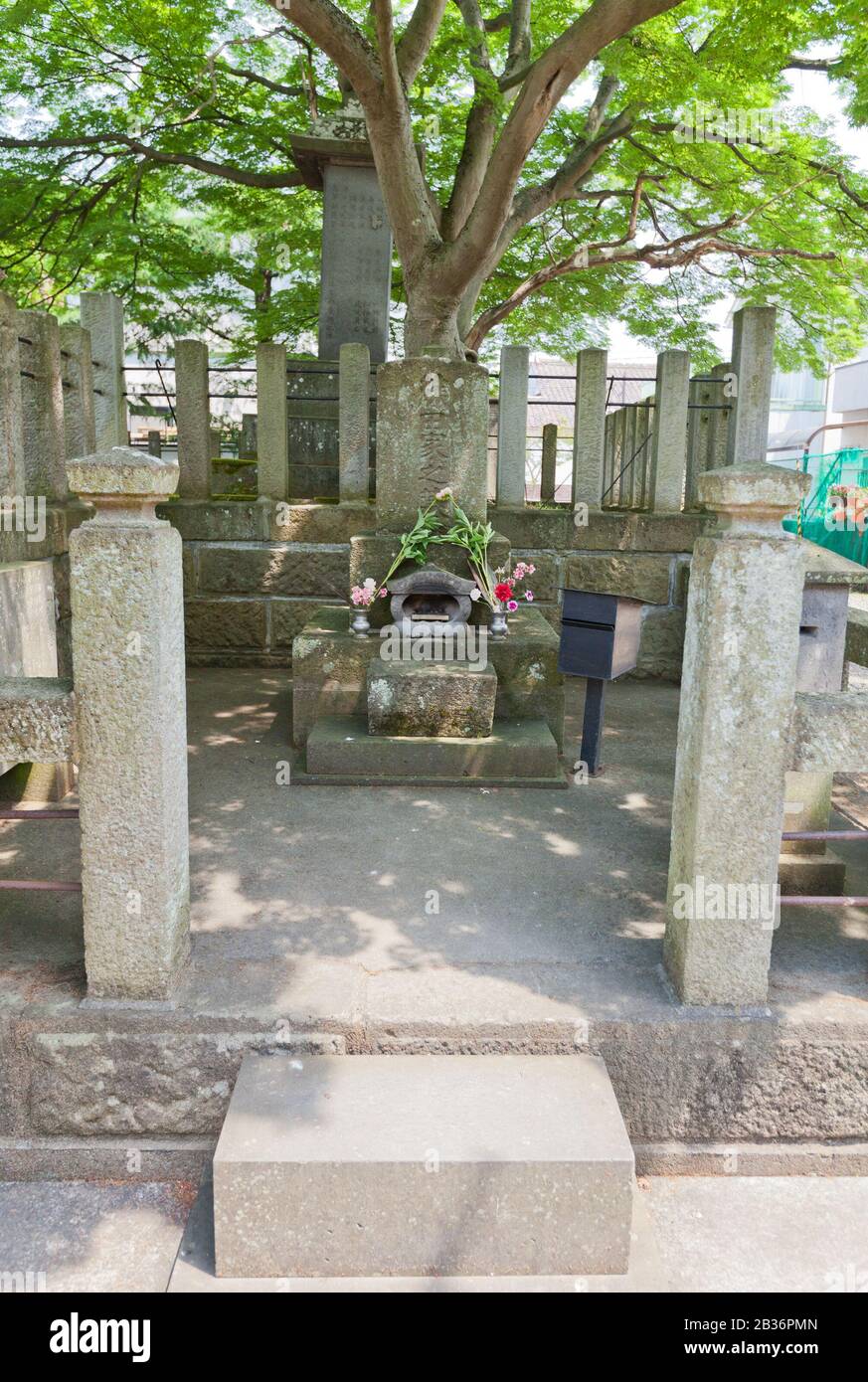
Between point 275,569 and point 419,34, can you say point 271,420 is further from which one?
point 419,34

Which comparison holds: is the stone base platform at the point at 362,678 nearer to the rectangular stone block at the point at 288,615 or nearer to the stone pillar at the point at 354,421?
the rectangular stone block at the point at 288,615

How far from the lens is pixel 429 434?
22.0ft

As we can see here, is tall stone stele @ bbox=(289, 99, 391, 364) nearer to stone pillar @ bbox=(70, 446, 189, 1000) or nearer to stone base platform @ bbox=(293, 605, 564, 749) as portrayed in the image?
stone base platform @ bbox=(293, 605, 564, 749)

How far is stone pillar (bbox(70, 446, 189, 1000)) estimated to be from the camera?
3078 millimetres

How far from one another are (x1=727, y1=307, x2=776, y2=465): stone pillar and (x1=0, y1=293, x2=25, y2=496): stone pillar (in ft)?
18.7

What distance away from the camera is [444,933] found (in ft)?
12.7

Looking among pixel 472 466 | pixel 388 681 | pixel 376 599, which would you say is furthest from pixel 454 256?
pixel 388 681

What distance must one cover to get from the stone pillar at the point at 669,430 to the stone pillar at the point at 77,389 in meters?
4.48

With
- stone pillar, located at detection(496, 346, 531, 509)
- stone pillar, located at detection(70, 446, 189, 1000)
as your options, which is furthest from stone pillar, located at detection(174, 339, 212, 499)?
stone pillar, located at detection(70, 446, 189, 1000)

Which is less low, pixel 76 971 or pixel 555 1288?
pixel 76 971

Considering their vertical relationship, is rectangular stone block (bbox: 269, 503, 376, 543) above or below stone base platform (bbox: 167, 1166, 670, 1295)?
above

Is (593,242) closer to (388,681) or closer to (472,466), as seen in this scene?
(472,466)

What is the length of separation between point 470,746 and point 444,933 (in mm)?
2055

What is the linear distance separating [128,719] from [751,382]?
6.98 m
